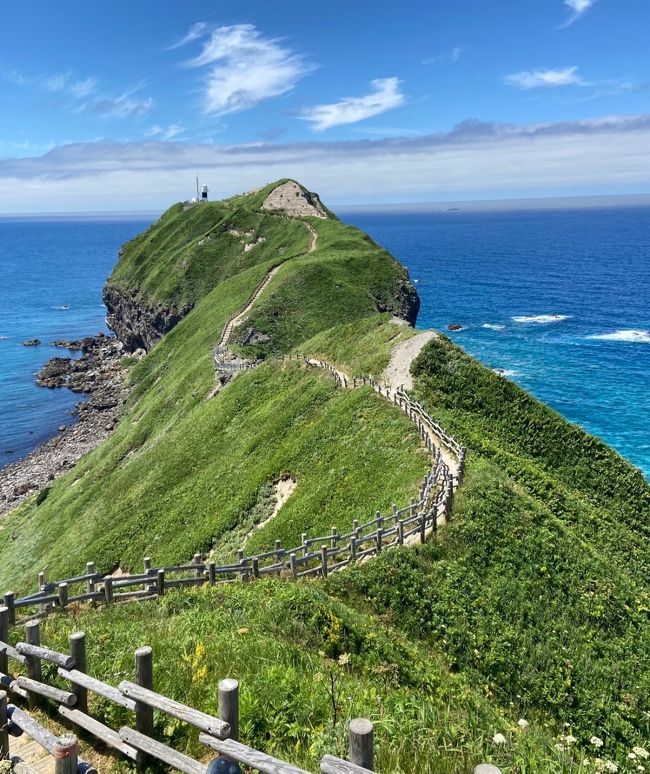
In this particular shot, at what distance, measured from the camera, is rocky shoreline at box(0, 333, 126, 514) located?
6475cm

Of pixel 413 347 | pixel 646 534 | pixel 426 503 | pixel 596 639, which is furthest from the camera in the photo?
pixel 413 347

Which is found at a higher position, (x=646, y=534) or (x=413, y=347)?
(x=413, y=347)

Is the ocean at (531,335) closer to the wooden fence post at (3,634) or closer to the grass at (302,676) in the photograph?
the grass at (302,676)

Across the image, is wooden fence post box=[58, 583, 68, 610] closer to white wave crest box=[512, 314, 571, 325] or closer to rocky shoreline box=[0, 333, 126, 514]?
rocky shoreline box=[0, 333, 126, 514]

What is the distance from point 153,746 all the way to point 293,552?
11.8 m

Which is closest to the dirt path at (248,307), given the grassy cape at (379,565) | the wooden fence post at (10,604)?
the grassy cape at (379,565)

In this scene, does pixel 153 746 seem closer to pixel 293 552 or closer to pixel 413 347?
pixel 293 552

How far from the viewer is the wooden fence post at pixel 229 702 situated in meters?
6.86

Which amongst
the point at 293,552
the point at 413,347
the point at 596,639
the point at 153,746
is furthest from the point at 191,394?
the point at 153,746

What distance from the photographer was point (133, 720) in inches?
354

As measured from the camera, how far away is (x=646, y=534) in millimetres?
31703

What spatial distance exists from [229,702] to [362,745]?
69.4 inches

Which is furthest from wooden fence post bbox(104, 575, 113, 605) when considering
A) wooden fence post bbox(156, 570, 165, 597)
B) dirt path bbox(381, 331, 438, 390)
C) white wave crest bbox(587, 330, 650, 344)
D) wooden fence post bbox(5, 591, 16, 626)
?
white wave crest bbox(587, 330, 650, 344)

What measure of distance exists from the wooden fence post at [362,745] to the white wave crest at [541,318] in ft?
374
